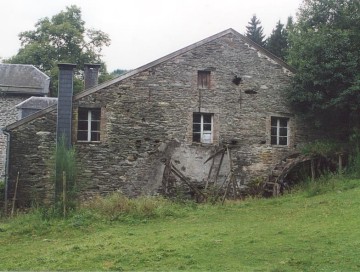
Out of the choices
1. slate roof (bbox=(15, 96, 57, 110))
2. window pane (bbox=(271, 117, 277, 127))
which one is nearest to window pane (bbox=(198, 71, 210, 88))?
window pane (bbox=(271, 117, 277, 127))

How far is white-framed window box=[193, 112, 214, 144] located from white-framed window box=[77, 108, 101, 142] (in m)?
3.58

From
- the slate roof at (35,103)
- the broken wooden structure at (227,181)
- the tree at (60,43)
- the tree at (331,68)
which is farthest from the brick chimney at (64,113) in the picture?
the tree at (60,43)

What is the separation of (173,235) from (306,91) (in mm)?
10219

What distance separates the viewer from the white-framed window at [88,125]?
1900 cm

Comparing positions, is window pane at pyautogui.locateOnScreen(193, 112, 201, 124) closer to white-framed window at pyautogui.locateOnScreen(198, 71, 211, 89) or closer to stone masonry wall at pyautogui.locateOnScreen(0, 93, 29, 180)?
white-framed window at pyautogui.locateOnScreen(198, 71, 211, 89)

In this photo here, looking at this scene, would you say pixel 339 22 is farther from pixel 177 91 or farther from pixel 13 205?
pixel 13 205

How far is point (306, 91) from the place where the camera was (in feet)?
66.8

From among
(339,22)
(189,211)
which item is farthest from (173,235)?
(339,22)

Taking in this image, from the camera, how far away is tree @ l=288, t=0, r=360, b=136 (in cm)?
1962

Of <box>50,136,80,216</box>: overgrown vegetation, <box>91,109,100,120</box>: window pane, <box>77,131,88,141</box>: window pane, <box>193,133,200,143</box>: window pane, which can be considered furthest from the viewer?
<box>193,133,200,143</box>: window pane

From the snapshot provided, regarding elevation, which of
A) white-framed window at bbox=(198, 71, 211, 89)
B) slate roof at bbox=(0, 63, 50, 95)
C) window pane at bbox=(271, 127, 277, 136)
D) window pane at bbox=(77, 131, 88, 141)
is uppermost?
slate roof at bbox=(0, 63, 50, 95)

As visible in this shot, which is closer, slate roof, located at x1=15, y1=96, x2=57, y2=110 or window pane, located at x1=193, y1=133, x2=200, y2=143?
window pane, located at x1=193, y1=133, x2=200, y2=143

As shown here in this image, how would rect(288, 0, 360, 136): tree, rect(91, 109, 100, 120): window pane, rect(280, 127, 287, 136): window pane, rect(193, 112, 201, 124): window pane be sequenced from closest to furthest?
1. rect(91, 109, 100, 120): window pane
2. rect(288, 0, 360, 136): tree
3. rect(193, 112, 201, 124): window pane
4. rect(280, 127, 287, 136): window pane

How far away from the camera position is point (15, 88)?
27.0 metres
